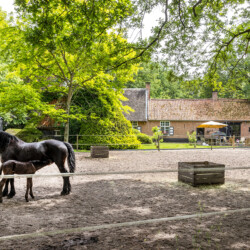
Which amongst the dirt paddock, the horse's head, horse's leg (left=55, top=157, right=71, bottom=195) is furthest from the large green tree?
the dirt paddock

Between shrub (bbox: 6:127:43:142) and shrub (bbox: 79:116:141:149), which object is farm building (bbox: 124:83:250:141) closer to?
shrub (bbox: 79:116:141:149)

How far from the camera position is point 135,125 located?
33812 millimetres

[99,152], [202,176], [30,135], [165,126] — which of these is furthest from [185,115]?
[202,176]

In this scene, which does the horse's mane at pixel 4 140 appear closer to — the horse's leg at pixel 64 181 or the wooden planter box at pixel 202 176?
the horse's leg at pixel 64 181

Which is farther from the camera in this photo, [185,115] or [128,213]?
[185,115]

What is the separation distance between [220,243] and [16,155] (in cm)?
502

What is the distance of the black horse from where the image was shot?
6.30 meters

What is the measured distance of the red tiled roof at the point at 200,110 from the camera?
3350 cm

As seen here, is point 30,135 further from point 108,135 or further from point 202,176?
point 202,176

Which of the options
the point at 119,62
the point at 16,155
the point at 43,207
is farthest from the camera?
the point at 119,62

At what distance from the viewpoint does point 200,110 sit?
114 feet

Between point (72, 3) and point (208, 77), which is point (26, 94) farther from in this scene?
point (208, 77)

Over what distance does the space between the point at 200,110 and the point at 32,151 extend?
31116mm

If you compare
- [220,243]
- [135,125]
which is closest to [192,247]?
Answer: [220,243]
